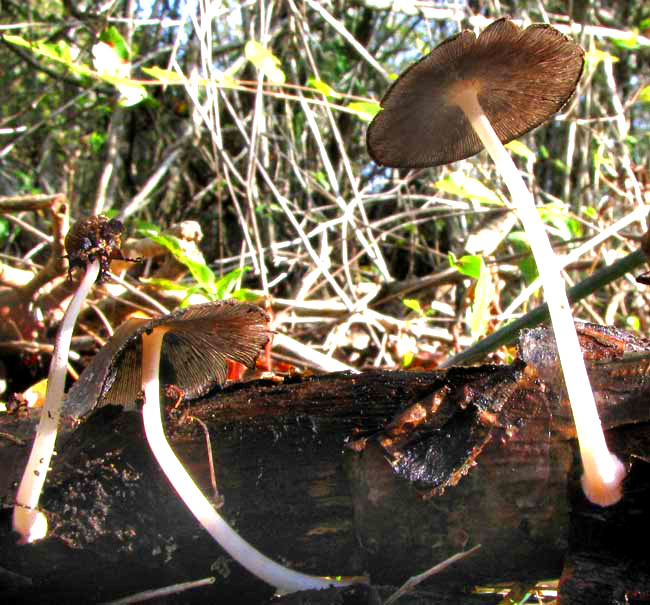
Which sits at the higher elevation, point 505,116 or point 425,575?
point 505,116

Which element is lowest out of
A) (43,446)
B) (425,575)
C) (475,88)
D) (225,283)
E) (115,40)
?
(425,575)

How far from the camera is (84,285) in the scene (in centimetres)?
105

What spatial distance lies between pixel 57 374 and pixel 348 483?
456mm

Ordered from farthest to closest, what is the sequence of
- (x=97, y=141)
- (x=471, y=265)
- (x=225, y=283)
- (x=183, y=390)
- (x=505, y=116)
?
(x=97, y=141)
(x=471, y=265)
(x=225, y=283)
(x=505, y=116)
(x=183, y=390)

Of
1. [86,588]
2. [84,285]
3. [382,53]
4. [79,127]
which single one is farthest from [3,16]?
[86,588]

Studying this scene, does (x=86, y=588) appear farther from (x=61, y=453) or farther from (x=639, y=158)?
(x=639, y=158)

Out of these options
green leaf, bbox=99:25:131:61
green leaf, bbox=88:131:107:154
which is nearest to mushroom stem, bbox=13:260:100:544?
green leaf, bbox=99:25:131:61

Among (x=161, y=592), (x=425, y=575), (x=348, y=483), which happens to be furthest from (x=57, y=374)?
(x=425, y=575)

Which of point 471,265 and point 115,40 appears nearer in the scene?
point 471,265

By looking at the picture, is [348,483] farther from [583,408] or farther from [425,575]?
[583,408]

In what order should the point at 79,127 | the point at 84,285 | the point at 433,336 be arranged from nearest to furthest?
the point at 84,285 → the point at 433,336 → the point at 79,127

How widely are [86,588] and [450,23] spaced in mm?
3166

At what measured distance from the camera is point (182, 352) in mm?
1255

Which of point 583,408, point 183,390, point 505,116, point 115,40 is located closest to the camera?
point 583,408
